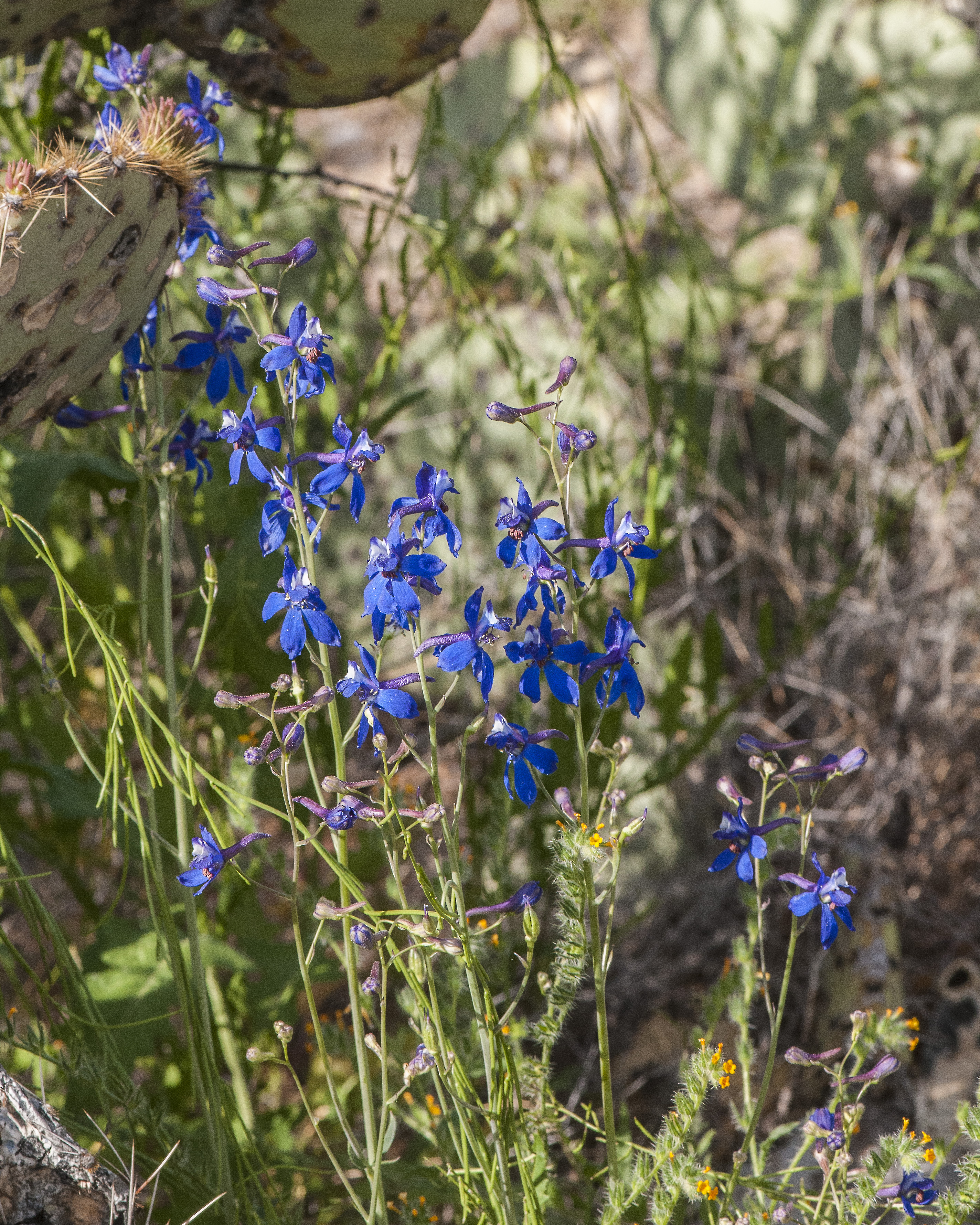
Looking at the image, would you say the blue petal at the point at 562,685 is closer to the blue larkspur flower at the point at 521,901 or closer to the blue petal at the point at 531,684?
the blue petal at the point at 531,684

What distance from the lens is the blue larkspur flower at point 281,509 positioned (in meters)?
0.66

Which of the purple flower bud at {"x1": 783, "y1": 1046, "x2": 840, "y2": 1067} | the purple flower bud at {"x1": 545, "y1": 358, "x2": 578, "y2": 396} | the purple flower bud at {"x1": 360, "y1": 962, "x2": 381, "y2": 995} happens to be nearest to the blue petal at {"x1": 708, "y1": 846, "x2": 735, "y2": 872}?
the purple flower bud at {"x1": 783, "y1": 1046, "x2": 840, "y2": 1067}

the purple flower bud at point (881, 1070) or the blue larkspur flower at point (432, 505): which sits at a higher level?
the blue larkspur flower at point (432, 505)

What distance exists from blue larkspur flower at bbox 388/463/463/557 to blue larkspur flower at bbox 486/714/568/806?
0.12m

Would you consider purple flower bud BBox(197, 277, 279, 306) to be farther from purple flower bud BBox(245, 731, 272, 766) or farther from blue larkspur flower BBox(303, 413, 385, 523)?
purple flower bud BBox(245, 731, 272, 766)

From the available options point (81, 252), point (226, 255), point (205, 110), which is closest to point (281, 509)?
point (226, 255)

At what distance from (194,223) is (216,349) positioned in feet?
0.39

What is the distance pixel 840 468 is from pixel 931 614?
42cm

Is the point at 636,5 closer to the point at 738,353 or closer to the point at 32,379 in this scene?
the point at 738,353

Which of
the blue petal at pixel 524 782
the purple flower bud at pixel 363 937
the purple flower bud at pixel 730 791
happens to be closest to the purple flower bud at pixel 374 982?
the purple flower bud at pixel 363 937

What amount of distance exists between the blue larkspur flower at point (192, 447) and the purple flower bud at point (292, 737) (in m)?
0.31

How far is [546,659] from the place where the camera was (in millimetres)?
676

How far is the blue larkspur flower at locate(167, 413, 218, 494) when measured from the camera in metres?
0.92

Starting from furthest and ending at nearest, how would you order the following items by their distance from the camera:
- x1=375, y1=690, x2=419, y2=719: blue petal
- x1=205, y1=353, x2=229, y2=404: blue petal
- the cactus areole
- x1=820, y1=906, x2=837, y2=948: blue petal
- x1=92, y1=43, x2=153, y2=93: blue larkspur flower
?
1. the cactus areole
2. x1=92, y1=43, x2=153, y2=93: blue larkspur flower
3. x1=205, y1=353, x2=229, y2=404: blue petal
4. x1=820, y1=906, x2=837, y2=948: blue petal
5. x1=375, y1=690, x2=419, y2=719: blue petal
